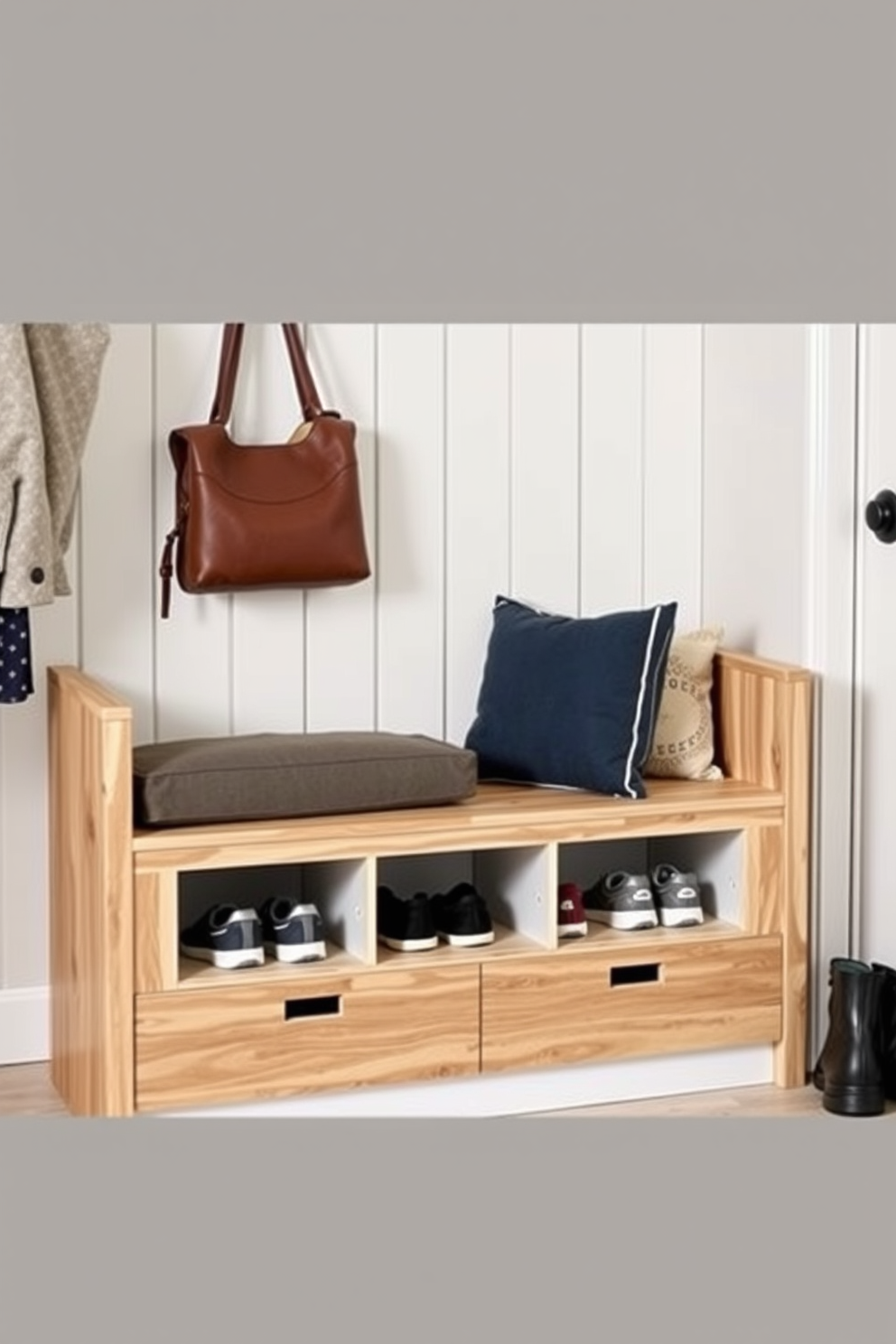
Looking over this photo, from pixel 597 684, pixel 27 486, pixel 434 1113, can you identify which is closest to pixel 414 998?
pixel 434 1113

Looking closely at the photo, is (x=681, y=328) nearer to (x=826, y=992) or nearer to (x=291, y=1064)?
(x=826, y=992)

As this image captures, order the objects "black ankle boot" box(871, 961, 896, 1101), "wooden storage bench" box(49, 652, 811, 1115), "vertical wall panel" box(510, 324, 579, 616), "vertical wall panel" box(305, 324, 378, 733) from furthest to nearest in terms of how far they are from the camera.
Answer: "vertical wall panel" box(510, 324, 579, 616)
"vertical wall panel" box(305, 324, 378, 733)
"black ankle boot" box(871, 961, 896, 1101)
"wooden storage bench" box(49, 652, 811, 1115)

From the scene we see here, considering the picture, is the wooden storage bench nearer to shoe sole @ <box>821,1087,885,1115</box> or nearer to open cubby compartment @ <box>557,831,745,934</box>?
open cubby compartment @ <box>557,831,745,934</box>

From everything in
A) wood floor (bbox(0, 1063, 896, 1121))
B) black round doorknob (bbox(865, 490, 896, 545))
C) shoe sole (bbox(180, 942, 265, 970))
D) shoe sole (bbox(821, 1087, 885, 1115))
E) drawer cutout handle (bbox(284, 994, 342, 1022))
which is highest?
black round doorknob (bbox(865, 490, 896, 545))

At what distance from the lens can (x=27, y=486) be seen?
3.13 meters

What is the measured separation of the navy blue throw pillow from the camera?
336 cm

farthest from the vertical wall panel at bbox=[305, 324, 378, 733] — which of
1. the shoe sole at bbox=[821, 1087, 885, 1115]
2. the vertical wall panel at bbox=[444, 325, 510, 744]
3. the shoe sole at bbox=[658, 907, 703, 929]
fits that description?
the shoe sole at bbox=[821, 1087, 885, 1115]

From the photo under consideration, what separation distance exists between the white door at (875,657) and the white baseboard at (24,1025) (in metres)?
→ 1.29

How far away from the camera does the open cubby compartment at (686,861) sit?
3.42m

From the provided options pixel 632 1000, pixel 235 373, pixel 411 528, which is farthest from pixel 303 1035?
pixel 235 373

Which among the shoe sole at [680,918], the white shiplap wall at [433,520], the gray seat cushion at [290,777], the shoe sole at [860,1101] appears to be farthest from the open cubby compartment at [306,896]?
the shoe sole at [860,1101]

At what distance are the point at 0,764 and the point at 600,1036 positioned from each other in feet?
3.33

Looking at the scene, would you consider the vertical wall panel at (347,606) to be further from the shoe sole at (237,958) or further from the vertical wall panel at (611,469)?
the shoe sole at (237,958)

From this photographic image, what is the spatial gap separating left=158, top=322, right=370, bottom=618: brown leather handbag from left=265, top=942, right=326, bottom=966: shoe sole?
58 cm
